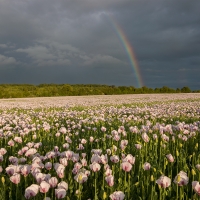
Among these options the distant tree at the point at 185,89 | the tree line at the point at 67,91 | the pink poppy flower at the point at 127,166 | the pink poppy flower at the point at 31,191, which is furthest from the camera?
the distant tree at the point at 185,89

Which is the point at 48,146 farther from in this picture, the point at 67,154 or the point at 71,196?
the point at 71,196

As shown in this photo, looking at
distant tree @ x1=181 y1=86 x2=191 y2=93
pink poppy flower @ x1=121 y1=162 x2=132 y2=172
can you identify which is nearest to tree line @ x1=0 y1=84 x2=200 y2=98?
distant tree @ x1=181 y1=86 x2=191 y2=93

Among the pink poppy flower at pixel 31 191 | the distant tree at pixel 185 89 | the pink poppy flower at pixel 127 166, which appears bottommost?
the pink poppy flower at pixel 31 191

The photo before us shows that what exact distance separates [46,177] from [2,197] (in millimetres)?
612

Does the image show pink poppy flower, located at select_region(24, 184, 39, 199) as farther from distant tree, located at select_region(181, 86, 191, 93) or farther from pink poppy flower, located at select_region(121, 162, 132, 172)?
distant tree, located at select_region(181, 86, 191, 93)

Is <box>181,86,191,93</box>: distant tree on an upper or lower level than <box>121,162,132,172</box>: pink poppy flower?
upper

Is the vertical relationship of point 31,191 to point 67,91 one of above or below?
below

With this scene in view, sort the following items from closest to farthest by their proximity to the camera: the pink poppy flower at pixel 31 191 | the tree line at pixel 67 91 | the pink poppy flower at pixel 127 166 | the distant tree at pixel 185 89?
the pink poppy flower at pixel 31 191
the pink poppy flower at pixel 127 166
the tree line at pixel 67 91
the distant tree at pixel 185 89

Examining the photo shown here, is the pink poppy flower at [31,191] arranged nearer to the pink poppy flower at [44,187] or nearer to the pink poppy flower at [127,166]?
the pink poppy flower at [44,187]

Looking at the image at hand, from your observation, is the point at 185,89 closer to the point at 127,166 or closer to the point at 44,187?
the point at 127,166

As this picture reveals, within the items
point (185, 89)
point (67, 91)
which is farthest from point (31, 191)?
point (185, 89)

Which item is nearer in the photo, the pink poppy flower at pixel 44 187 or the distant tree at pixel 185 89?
the pink poppy flower at pixel 44 187

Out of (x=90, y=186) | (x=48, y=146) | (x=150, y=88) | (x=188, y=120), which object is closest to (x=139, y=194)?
(x=90, y=186)

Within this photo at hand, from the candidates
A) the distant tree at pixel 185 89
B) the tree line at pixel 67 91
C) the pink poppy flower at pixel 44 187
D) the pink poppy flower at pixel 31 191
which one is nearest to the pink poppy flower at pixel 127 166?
the pink poppy flower at pixel 44 187
